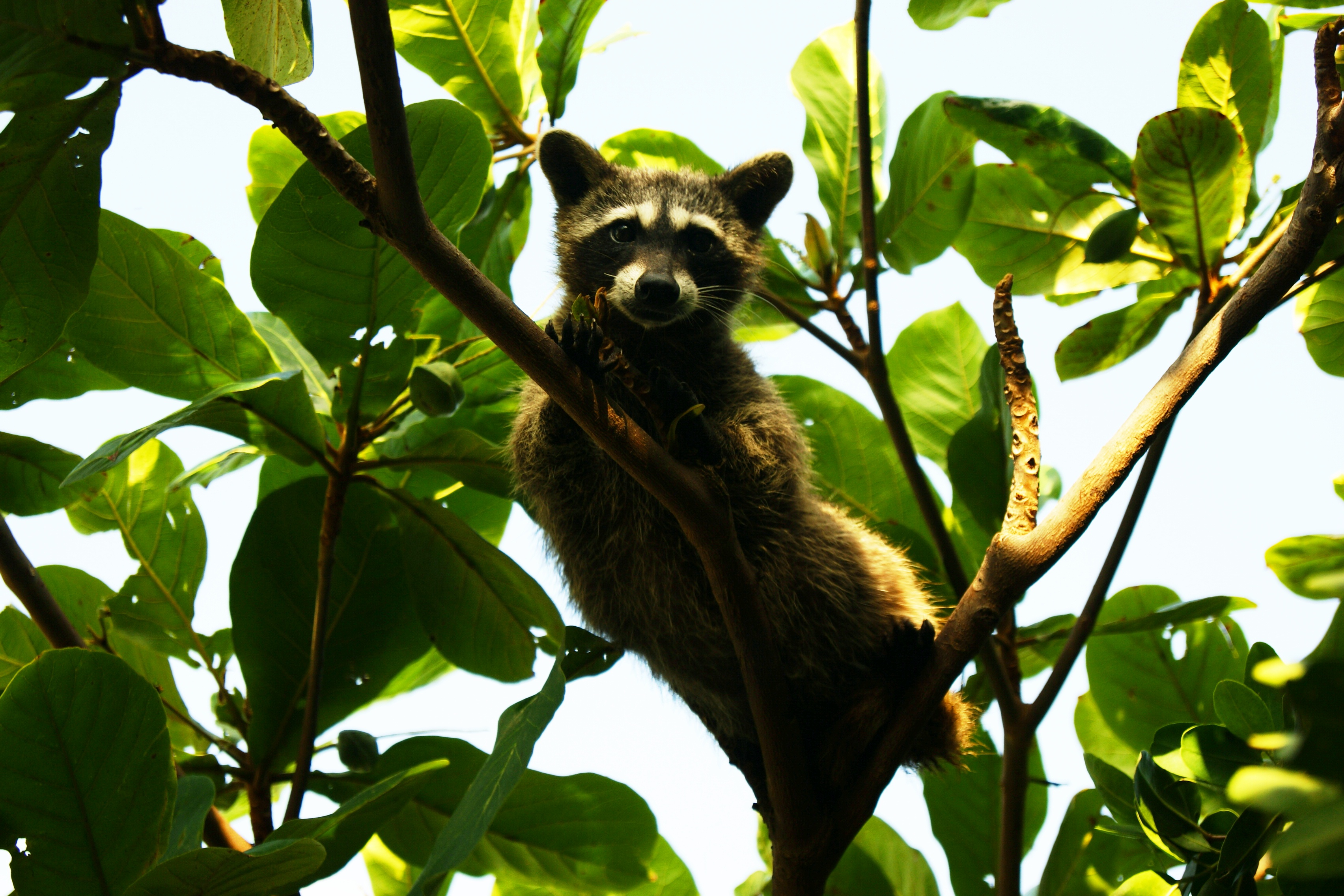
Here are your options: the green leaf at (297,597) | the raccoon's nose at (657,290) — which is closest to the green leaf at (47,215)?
the green leaf at (297,597)

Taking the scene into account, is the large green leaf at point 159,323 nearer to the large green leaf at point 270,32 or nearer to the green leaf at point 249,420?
the green leaf at point 249,420

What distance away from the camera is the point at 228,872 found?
1.73 m

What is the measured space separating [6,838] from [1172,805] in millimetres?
2323

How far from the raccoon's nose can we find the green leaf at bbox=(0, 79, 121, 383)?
1.69 meters

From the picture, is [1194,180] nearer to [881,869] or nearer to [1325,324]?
[1325,324]

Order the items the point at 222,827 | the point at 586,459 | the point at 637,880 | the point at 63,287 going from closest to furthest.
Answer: the point at 63,287 → the point at 222,827 → the point at 637,880 → the point at 586,459

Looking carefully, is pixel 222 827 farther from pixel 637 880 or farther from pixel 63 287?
pixel 63 287


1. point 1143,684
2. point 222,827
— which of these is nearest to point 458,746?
point 222,827

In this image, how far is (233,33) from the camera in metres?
1.96

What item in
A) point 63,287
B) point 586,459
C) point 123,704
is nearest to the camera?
point 63,287

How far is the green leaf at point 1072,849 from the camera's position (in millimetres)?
3025

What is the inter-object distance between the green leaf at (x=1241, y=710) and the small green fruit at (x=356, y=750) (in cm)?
232

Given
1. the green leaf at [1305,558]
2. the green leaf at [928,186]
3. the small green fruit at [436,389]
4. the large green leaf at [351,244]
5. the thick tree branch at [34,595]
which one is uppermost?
the green leaf at [928,186]

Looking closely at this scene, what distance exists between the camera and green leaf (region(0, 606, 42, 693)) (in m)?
2.89
